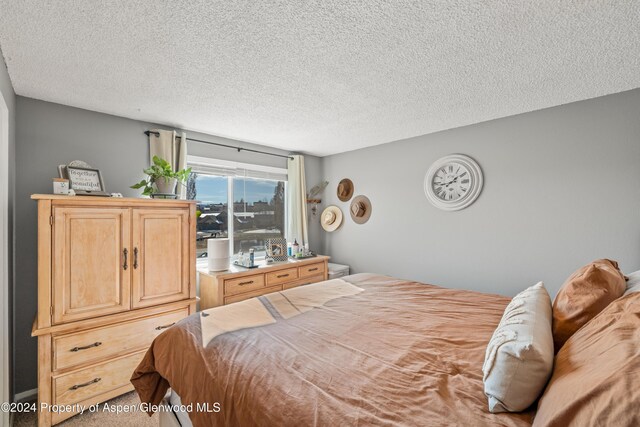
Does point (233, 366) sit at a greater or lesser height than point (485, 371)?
lesser

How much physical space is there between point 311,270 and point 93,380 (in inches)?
93.5

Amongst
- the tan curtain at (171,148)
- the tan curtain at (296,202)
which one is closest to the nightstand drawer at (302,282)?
the tan curtain at (296,202)

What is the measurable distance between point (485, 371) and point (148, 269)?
2440 mm

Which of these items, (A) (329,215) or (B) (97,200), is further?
(A) (329,215)

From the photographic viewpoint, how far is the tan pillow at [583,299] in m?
1.16

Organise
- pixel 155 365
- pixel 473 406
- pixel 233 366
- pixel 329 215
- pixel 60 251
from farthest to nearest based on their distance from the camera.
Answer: pixel 329 215, pixel 60 251, pixel 155 365, pixel 233 366, pixel 473 406

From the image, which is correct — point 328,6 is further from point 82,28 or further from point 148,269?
point 148,269

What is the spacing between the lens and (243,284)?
307 cm

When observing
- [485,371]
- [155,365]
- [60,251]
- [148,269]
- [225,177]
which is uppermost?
[225,177]

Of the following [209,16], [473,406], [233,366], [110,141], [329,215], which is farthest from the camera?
[329,215]

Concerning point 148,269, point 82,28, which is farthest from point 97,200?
point 82,28

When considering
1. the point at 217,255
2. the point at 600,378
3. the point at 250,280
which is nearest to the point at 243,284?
the point at 250,280

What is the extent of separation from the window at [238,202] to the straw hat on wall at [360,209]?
109 centimetres

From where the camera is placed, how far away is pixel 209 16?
1400mm
